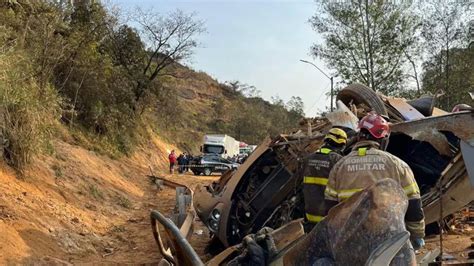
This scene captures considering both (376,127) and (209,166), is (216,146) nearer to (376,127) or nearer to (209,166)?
(209,166)

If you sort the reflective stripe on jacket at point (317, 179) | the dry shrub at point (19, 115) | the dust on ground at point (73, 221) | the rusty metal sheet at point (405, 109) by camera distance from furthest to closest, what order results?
the dry shrub at point (19, 115)
the dust on ground at point (73, 221)
the rusty metal sheet at point (405, 109)
the reflective stripe on jacket at point (317, 179)

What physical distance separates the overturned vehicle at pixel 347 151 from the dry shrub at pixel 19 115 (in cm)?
340

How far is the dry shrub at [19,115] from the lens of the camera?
8898 millimetres

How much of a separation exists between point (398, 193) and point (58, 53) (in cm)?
1333

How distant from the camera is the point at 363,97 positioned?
7.61m

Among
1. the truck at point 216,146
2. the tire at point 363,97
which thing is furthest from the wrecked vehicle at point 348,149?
the truck at point 216,146

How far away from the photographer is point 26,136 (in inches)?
376

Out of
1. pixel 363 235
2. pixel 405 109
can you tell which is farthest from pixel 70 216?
pixel 363 235

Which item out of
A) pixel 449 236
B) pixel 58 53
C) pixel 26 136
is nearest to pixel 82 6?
pixel 58 53

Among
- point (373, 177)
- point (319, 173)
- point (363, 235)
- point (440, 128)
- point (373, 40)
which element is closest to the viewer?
point (363, 235)

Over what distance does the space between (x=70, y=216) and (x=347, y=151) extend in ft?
19.6

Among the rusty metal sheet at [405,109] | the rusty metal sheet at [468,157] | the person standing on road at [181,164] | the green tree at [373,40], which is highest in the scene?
the green tree at [373,40]

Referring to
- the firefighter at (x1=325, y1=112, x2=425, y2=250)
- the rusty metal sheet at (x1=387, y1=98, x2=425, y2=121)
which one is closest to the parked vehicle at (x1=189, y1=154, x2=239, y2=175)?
the rusty metal sheet at (x1=387, y1=98, x2=425, y2=121)

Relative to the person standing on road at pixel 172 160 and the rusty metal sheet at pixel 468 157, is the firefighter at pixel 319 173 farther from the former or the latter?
the person standing on road at pixel 172 160
